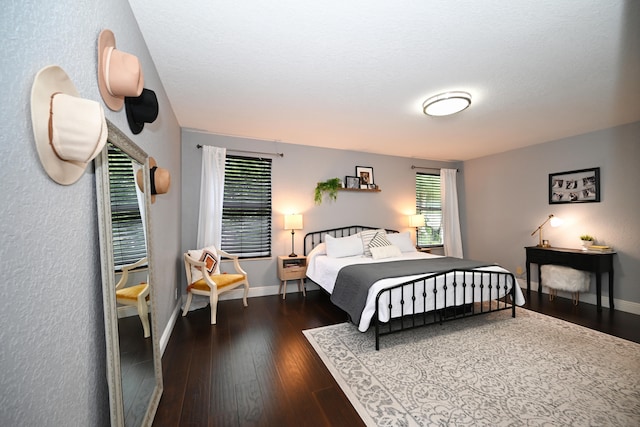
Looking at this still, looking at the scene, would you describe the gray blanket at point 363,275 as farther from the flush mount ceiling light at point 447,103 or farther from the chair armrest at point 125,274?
the chair armrest at point 125,274

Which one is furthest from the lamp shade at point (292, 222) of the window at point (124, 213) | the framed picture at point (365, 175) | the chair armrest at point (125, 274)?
the chair armrest at point (125, 274)

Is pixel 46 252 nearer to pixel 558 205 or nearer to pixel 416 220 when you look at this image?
pixel 416 220

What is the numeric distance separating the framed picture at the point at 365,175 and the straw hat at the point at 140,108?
376 cm

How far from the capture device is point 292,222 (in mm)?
4090

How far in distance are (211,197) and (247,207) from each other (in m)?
0.58

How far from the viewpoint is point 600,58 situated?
2.04 m

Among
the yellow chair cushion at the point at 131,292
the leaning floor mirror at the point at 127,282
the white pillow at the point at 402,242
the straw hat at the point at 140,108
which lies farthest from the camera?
the white pillow at the point at 402,242

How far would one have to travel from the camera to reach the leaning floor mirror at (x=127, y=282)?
1114 mm

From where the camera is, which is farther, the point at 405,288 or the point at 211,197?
the point at 211,197

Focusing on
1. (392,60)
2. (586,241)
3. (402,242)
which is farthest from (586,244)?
(392,60)

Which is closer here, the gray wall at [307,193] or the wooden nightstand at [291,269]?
the gray wall at [307,193]

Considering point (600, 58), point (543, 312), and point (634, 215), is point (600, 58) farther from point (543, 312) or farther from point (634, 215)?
point (543, 312)

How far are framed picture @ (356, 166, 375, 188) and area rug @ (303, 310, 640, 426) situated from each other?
279 centimetres

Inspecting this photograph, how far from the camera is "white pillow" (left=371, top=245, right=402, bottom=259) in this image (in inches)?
150
